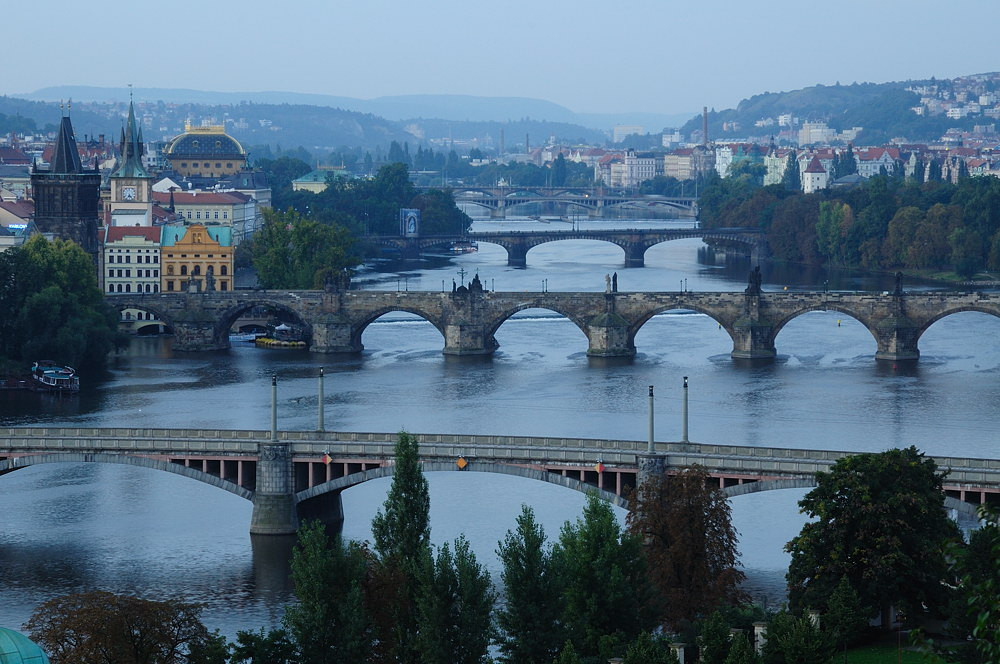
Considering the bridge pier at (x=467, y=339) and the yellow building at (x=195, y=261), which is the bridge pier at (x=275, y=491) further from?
the yellow building at (x=195, y=261)

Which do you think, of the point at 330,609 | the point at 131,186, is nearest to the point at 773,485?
the point at 330,609

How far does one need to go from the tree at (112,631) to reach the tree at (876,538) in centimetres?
909

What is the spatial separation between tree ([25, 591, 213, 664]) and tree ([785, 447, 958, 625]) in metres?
9.09

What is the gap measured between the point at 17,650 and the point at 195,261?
61.3 m

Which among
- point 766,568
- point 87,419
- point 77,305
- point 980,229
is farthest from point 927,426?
point 980,229

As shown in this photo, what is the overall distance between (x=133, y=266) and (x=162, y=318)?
23.0 ft

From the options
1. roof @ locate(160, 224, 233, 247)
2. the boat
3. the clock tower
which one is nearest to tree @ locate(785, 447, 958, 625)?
the boat

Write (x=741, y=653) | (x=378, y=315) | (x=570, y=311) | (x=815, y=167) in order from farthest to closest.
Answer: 1. (x=815, y=167)
2. (x=378, y=315)
3. (x=570, y=311)
4. (x=741, y=653)

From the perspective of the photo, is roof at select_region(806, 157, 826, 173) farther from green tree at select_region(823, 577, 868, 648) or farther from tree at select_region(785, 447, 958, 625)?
green tree at select_region(823, 577, 868, 648)

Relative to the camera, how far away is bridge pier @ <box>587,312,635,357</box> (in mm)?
70750

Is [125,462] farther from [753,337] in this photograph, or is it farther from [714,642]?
[753,337]

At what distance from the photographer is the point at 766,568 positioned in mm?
37906

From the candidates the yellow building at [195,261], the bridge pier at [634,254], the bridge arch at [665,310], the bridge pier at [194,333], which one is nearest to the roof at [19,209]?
the yellow building at [195,261]

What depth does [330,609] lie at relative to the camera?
3002 centimetres
